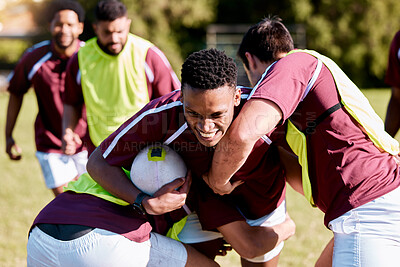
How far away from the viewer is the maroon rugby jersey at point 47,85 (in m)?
5.93

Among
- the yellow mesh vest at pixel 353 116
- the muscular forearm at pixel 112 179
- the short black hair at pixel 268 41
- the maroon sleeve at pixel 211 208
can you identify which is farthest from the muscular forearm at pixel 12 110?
the yellow mesh vest at pixel 353 116

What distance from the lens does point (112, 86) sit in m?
5.16

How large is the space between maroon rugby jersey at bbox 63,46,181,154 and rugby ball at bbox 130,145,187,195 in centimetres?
195

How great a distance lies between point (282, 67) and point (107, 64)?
292 cm

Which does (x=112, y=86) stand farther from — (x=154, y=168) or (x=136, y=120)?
(x=154, y=168)

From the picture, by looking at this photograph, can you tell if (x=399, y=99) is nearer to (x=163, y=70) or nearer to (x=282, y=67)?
(x=163, y=70)

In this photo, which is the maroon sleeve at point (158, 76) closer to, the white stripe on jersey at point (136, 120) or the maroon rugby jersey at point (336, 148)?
the white stripe on jersey at point (136, 120)

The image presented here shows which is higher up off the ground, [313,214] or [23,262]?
[23,262]

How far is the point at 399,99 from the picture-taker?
545 cm

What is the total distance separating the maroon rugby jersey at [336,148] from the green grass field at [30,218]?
2.74 metres

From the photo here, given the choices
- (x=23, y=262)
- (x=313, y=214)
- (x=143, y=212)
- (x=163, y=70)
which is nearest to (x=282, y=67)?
(x=143, y=212)

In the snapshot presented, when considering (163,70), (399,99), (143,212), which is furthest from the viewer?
(399,99)

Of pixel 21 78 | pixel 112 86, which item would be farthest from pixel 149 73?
pixel 21 78

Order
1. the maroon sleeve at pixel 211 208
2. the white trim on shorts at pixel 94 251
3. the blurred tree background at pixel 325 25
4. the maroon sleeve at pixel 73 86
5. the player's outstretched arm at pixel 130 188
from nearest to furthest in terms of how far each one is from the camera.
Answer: the white trim on shorts at pixel 94 251, the player's outstretched arm at pixel 130 188, the maroon sleeve at pixel 211 208, the maroon sleeve at pixel 73 86, the blurred tree background at pixel 325 25
